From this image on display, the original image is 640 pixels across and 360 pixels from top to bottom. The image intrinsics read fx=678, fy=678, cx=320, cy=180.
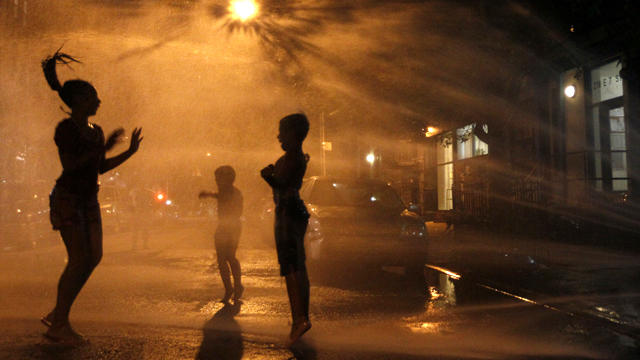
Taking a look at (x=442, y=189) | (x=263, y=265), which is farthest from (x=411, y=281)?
(x=442, y=189)

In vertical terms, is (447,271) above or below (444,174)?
below

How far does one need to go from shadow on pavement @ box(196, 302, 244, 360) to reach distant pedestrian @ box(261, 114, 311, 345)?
1.63 feet

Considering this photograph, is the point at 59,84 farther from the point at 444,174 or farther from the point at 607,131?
the point at 444,174

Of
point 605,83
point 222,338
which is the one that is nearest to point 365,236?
point 222,338

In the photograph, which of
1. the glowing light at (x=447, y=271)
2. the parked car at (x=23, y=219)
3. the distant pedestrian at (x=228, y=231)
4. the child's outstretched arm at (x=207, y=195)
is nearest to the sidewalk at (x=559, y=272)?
the glowing light at (x=447, y=271)

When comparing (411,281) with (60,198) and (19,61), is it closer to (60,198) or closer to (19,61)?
(60,198)

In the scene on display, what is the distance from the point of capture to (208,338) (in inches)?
212

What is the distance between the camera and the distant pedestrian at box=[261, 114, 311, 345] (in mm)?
5340

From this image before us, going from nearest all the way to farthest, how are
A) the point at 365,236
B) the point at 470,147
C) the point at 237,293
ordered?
the point at 237,293 → the point at 365,236 → the point at 470,147

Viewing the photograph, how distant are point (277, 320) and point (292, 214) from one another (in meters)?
1.35

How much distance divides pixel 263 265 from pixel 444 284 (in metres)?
3.36

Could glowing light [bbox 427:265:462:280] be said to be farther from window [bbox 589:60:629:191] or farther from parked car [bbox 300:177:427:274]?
window [bbox 589:60:629:191]

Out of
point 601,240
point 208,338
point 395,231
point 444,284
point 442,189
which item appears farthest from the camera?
point 442,189

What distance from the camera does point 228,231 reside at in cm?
766
